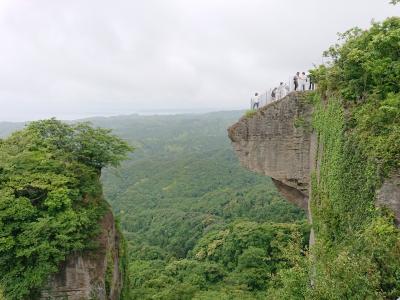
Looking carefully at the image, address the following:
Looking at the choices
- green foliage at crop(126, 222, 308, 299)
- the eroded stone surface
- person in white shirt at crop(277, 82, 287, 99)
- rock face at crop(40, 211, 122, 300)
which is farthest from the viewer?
green foliage at crop(126, 222, 308, 299)

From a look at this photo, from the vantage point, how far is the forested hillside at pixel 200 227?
3045cm

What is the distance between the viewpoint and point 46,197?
14359 mm

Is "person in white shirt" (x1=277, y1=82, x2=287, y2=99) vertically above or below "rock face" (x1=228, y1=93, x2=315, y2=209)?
above

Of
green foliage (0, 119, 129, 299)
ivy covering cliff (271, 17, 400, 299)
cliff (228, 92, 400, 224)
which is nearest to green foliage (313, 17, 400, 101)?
ivy covering cliff (271, 17, 400, 299)

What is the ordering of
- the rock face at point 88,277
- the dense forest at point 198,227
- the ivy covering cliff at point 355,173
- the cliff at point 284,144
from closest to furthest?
the ivy covering cliff at point 355,173, the rock face at point 88,277, the cliff at point 284,144, the dense forest at point 198,227

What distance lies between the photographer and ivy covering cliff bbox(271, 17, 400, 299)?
712cm

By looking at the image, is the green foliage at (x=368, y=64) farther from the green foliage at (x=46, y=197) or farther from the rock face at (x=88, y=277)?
the rock face at (x=88, y=277)

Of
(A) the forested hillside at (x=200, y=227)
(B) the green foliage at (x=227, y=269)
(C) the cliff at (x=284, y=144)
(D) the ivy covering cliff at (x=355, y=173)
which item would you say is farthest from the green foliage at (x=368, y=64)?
(B) the green foliage at (x=227, y=269)

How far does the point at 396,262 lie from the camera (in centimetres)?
703

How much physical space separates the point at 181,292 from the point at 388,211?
2061 centimetres

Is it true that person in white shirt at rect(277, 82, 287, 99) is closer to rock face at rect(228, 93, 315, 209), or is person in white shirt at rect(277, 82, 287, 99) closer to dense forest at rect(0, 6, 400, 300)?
rock face at rect(228, 93, 315, 209)

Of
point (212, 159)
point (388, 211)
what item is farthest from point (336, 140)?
point (212, 159)

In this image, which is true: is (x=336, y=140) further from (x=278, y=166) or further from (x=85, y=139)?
(x=85, y=139)

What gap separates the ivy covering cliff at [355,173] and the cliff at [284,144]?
145cm
